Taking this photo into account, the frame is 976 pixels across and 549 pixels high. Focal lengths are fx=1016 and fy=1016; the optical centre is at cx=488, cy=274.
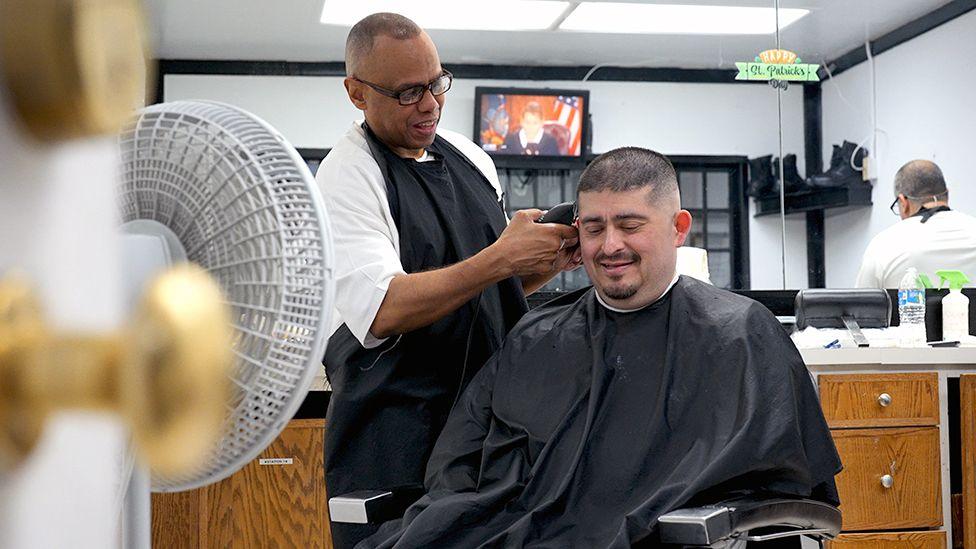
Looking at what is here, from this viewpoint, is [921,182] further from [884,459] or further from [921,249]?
[884,459]

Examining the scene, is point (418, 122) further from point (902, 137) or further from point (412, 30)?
point (902, 137)

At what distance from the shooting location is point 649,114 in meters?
5.12

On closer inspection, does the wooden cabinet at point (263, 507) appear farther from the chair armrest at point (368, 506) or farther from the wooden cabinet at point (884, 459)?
the wooden cabinet at point (884, 459)

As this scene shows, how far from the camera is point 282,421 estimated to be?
21.7 inches

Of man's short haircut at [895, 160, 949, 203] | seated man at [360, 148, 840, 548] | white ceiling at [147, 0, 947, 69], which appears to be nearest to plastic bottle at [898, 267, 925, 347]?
man's short haircut at [895, 160, 949, 203]

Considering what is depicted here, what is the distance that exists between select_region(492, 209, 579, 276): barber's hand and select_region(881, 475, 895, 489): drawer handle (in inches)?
69.9

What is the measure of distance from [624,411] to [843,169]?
2.92 meters

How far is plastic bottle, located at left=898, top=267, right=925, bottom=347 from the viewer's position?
386cm

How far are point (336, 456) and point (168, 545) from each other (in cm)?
180

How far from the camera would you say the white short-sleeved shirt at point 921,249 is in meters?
4.50

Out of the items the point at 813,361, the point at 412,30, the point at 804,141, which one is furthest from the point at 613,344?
the point at 804,141

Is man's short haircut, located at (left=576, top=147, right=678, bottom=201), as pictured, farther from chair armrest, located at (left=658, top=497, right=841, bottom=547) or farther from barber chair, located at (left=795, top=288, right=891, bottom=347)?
barber chair, located at (left=795, top=288, right=891, bottom=347)

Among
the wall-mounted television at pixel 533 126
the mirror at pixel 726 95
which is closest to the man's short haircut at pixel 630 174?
the mirror at pixel 726 95

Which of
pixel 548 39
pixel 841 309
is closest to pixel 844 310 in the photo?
pixel 841 309
